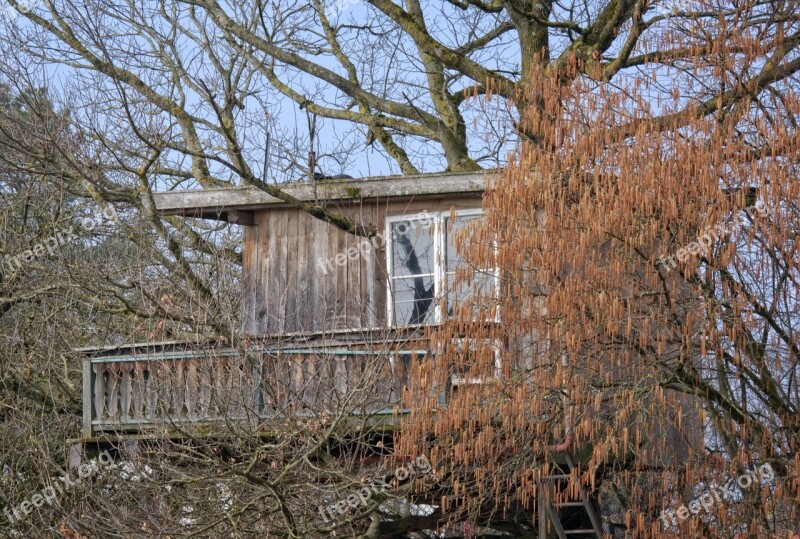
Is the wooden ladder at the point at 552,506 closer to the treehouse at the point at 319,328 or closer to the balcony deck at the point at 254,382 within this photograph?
the treehouse at the point at 319,328

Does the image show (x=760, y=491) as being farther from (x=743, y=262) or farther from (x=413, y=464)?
(x=413, y=464)

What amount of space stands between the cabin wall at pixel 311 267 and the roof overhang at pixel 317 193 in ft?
0.66

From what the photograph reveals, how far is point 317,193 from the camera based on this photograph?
49.2 ft

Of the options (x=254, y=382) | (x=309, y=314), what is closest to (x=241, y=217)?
(x=309, y=314)

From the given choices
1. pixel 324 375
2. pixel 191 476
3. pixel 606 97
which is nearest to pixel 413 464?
pixel 324 375

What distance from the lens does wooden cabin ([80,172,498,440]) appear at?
38.0 feet

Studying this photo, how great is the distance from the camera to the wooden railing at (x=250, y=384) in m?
11.3

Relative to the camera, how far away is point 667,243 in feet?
35.3

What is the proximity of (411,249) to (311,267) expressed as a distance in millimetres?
1557

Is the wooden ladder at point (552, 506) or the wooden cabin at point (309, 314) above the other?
the wooden cabin at point (309, 314)

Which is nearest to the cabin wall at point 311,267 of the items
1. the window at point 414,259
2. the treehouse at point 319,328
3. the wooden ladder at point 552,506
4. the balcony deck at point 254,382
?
the treehouse at point 319,328

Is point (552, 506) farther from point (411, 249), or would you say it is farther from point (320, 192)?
point (320, 192)

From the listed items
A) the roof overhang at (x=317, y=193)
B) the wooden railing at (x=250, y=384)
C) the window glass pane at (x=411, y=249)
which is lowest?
the wooden railing at (x=250, y=384)

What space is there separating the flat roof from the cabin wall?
0.74 ft
